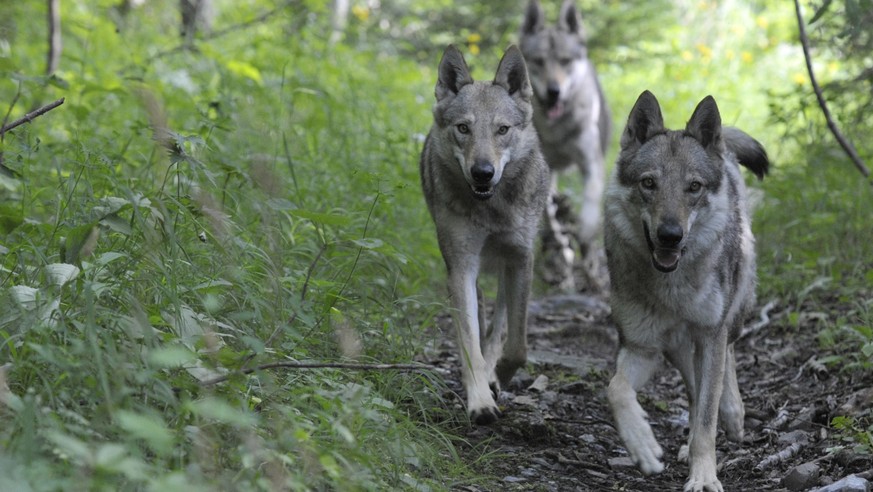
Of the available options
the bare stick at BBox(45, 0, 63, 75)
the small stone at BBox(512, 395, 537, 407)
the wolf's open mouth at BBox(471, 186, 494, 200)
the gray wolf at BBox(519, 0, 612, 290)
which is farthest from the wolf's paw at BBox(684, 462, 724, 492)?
the bare stick at BBox(45, 0, 63, 75)

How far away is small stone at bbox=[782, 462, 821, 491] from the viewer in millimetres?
3605

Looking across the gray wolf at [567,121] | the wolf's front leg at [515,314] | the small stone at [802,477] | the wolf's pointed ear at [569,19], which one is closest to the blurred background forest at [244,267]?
the small stone at [802,477]

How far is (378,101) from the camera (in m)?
8.98

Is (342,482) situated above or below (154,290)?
below

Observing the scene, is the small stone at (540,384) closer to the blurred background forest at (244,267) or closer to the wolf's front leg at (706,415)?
the blurred background forest at (244,267)

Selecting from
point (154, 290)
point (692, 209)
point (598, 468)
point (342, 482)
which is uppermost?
point (692, 209)

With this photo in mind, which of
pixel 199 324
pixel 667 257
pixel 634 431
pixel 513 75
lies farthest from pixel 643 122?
pixel 199 324

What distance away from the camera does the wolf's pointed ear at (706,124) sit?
13.6ft

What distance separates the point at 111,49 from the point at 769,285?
6991mm

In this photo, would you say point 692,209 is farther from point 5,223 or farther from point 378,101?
point 378,101

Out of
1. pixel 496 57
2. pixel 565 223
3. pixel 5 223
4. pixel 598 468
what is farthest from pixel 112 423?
pixel 496 57

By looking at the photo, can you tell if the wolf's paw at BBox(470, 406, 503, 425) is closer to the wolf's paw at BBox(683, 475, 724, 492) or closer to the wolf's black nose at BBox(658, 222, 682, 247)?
the wolf's paw at BBox(683, 475, 724, 492)

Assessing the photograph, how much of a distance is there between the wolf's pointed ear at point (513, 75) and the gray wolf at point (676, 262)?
1.04 m

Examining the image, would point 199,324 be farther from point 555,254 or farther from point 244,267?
point 555,254
